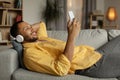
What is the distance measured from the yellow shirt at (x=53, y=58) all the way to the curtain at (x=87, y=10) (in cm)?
313

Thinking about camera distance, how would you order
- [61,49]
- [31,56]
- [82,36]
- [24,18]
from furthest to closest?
[24,18], [82,36], [61,49], [31,56]

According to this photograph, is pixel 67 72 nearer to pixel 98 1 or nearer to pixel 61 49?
pixel 61 49

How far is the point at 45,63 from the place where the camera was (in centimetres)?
164

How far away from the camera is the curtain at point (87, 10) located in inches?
197

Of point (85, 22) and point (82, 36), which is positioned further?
point (85, 22)

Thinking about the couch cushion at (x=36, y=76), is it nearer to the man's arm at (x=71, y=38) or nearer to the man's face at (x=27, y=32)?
the man's arm at (x=71, y=38)

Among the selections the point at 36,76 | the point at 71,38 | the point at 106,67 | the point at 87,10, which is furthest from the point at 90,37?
the point at 87,10

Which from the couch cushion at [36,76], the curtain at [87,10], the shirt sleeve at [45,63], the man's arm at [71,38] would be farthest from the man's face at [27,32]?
the curtain at [87,10]

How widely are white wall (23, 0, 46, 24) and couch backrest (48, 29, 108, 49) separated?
7.78 feet

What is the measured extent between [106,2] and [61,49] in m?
3.71

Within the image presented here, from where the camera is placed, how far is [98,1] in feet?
17.2

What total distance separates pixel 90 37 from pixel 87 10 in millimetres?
2850

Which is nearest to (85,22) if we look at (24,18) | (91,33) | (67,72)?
(24,18)

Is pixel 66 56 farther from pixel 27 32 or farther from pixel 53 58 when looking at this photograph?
pixel 27 32
